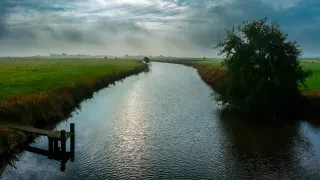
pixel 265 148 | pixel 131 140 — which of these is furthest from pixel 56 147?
pixel 265 148

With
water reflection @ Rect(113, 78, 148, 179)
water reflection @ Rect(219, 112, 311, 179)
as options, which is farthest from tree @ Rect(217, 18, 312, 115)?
water reflection @ Rect(113, 78, 148, 179)

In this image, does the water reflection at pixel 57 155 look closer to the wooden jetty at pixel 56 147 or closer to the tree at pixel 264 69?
the wooden jetty at pixel 56 147

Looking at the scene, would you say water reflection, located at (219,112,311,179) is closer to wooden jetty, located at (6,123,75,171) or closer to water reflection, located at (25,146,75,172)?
water reflection, located at (25,146,75,172)

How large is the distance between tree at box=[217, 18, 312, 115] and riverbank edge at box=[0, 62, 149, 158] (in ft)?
70.0

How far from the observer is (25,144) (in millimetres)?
28094

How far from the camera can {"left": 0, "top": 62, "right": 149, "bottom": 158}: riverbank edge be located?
2577 centimetres

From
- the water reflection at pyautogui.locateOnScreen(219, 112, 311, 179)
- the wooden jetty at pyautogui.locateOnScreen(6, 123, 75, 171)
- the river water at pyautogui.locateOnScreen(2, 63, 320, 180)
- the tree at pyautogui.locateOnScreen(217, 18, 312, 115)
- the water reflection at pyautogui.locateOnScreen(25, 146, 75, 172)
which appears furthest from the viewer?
the tree at pyautogui.locateOnScreen(217, 18, 312, 115)

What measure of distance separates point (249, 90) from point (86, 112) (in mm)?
20870

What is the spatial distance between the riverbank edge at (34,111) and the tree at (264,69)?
→ 2133 centimetres

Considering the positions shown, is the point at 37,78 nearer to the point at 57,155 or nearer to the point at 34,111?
the point at 34,111

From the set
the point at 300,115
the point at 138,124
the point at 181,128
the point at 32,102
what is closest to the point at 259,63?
the point at 300,115

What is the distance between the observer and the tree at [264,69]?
4034 cm

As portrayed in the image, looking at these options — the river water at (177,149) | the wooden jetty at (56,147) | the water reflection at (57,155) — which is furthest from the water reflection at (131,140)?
the wooden jetty at (56,147)

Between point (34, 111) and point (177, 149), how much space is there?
15618mm
